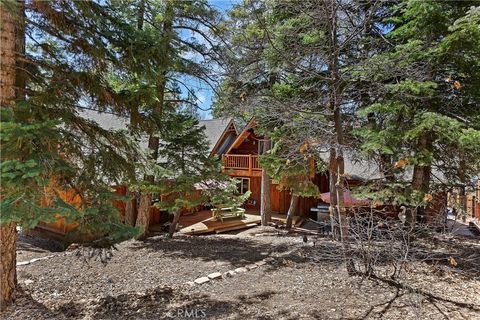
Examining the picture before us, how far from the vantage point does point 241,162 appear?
20.8 meters

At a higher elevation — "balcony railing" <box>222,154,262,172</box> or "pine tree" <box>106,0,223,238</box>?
"pine tree" <box>106,0,223,238</box>

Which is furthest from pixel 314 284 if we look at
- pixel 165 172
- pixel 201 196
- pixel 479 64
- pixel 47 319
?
pixel 479 64

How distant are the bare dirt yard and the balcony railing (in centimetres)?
1184

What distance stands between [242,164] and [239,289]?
1515cm

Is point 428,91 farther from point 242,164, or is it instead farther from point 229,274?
point 242,164

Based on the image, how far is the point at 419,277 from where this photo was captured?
6105 mm

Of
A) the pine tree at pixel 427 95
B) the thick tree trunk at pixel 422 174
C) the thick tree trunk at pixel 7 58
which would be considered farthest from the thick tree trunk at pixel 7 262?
the thick tree trunk at pixel 422 174

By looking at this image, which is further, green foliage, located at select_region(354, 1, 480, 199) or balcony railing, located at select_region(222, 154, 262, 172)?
balcony railing, located at select_region(222, 154, 262, 172)

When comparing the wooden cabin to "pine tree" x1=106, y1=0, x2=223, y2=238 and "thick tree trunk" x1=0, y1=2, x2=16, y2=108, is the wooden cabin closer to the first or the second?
"pine tree" x1=106, y1=0, x2=223, y2=238

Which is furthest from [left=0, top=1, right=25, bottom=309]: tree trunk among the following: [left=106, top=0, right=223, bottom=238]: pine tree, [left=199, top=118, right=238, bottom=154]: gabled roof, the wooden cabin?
[left=199, top=118, right=238, bottom=154]: gabled roof

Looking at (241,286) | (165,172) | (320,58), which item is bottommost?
(241,286)

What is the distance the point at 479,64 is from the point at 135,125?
8.16 m

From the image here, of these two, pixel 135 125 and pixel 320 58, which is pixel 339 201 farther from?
pixel 135 125

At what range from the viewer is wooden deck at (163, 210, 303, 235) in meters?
14.4
